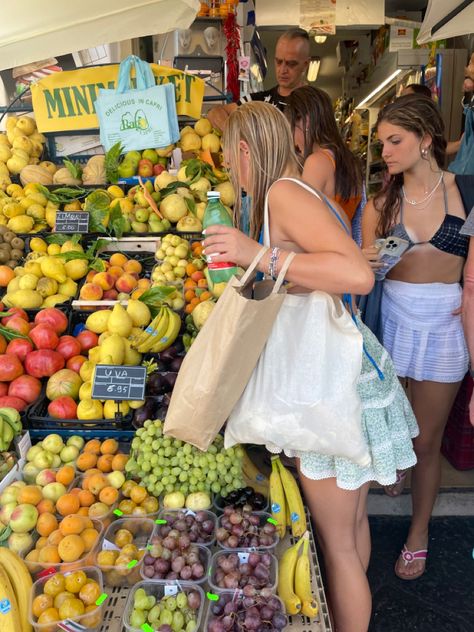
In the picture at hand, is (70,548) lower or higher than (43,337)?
lower

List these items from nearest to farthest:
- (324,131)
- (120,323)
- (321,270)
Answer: (321,270), (120,323), (324,131)

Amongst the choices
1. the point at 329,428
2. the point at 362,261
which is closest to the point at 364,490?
the point at 329,428

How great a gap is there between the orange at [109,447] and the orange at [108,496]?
23cm

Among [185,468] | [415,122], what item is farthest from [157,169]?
[185,468]

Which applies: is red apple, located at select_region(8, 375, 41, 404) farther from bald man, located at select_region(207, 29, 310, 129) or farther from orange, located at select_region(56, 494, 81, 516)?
bald man, located at select_region(207, 29, 310, 129)

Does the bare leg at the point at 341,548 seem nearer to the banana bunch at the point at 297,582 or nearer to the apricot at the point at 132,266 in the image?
the banana bunch at the point at 297,582

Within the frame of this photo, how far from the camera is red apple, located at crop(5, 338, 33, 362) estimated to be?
7.39 ft

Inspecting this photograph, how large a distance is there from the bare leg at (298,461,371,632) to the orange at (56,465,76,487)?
2.92 ft

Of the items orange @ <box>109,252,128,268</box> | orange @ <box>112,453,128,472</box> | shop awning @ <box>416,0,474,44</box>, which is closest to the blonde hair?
orange @ <box>112,453,128,472</box>

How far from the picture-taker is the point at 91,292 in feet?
8.54

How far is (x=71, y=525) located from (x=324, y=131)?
241 centimetres

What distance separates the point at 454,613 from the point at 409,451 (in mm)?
1244

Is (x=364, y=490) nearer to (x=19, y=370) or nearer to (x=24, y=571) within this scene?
(x=24, y=571)

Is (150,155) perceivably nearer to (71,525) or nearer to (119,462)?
(119,462)
